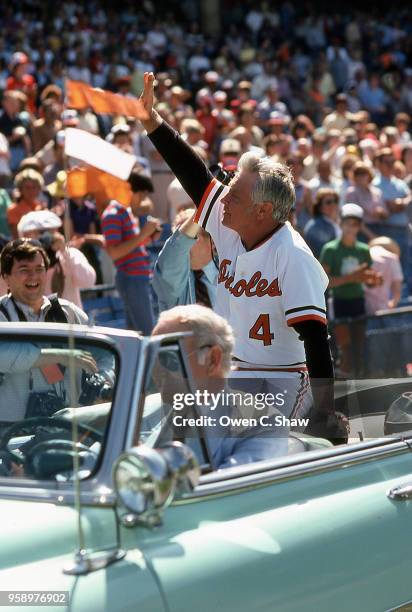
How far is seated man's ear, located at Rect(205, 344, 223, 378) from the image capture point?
3561mm

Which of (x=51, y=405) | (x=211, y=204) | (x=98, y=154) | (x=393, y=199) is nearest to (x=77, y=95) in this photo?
(x=98, y=154)

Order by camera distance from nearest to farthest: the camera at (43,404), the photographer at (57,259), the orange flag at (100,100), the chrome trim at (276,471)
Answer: the chrome trim at (276,471) < the camera at (43,404) < the orange flag at (100,100) < the photographer at (57,259)

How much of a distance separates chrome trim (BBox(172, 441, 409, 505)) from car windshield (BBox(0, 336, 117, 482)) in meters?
0.32

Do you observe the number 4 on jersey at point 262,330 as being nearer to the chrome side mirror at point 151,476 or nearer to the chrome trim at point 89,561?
the chrome side mirror at point 151,476

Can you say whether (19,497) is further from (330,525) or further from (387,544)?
(387,544)

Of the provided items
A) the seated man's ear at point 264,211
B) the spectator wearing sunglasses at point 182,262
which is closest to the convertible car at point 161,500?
the seated man's ear at point 264,211

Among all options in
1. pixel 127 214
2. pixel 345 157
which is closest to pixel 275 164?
pixel 127 214

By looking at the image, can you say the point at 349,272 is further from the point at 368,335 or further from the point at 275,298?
the point at 275,298

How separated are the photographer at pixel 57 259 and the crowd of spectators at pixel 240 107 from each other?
17.1 inches

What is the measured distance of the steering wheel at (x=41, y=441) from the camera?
133 inches

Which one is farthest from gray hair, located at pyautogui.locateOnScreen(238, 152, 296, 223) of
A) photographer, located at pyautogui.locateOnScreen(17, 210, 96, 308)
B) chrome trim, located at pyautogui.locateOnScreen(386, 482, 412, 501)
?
photographer, located at pyautogui.locateOnScreen(17, 210, 96, 308)

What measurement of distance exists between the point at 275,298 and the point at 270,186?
48 cm

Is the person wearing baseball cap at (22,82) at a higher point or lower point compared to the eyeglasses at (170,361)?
higher

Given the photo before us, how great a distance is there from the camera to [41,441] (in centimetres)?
359
